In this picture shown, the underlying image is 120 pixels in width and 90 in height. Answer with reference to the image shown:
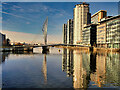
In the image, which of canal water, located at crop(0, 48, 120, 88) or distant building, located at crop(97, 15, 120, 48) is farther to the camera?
distant building, located at crop(97, 15, 120, 48)

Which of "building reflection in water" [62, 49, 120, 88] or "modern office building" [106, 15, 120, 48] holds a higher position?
"modern office building" [106, 15, 120, 48]

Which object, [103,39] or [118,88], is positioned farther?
[103,39]

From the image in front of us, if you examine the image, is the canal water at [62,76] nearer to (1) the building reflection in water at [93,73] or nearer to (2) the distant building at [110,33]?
(1) the building reflection in water at [93,73]

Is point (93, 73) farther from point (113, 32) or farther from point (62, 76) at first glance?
point (113, 32)

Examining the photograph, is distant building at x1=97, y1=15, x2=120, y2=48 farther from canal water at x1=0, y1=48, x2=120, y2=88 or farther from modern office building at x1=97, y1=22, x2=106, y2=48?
canal water at x1=0, y1=48, x2=120, y2=88

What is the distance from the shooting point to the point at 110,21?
416 ft

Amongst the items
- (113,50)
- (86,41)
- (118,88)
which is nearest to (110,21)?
(113,50)

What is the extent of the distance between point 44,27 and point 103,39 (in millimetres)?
65238

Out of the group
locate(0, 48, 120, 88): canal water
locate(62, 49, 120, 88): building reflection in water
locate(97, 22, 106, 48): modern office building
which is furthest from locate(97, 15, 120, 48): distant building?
locate(0, 48, 120, 88): canal water

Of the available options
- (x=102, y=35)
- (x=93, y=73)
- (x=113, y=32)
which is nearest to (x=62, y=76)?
(x=93, y=73)

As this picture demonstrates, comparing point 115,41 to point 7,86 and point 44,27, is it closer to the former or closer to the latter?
point 44,27

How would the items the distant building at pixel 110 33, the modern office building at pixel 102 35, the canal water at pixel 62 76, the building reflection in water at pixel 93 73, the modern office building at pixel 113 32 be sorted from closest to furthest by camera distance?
the canal water at pixel 62 76 → the building reflection in water at pixel 93 73 → the modern office building at pixel 113 32 → the distant building at pixel 110 33 → the modern office building at pixel 102 35

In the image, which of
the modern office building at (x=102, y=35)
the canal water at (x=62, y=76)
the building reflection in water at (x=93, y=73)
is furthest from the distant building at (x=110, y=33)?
the canal water at (x=62, y=76)

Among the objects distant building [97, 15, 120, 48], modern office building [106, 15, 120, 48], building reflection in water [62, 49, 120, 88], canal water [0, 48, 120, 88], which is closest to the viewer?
canal water [0, 48, 120, 88]
